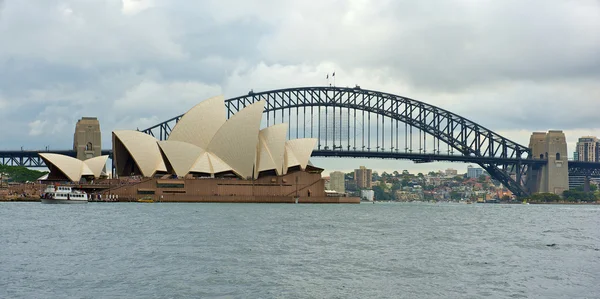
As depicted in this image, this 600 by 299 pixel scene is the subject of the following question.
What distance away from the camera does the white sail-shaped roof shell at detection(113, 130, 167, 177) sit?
91.0 meters

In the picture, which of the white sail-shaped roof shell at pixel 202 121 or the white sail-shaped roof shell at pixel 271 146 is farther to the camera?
the white sail-shaped roof shell at pixel 271 146

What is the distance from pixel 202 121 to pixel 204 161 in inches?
201

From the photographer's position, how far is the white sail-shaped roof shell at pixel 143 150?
91000mm

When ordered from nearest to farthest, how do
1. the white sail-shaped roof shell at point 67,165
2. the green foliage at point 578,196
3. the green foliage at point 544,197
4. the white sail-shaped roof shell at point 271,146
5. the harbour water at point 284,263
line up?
the harbour water at point 284,263 → the white sail-shaped roof shell at point 67,165 → the white sail-shaped roof shell at point 271,146 → the green foliage at point 544,197 → the green foliage at point 578,196

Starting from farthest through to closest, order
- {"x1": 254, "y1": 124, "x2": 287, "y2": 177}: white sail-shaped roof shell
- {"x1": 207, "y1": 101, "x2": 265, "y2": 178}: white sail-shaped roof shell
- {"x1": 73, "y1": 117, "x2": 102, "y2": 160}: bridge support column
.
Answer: {"x1": 73, "y1": 117, "x2": 102, "y2": 160}: bridge support column
{"x1": 254, "y1": 124, "x2": 287, "y2": 177}: white sail-shaped roof shell
{"x1": 207, "y1": 101, "x2": 265, "y2": 178}: white sail-shaped roof shell

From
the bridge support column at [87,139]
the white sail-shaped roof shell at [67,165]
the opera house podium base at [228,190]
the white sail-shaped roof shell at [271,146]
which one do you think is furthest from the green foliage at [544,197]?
the white sail-shaped roof shell at [67,165]

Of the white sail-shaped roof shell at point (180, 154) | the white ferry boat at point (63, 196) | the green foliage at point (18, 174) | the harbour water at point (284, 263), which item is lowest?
the harbour water at point (284, 263)

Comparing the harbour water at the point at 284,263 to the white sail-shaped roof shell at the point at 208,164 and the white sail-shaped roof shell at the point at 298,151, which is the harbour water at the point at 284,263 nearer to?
the white sail-shaped roof shell at the point at 208,164

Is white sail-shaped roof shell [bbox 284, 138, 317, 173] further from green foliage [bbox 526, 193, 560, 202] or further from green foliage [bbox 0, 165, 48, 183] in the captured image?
green foliage [bbox 526, 193, 560, 202]

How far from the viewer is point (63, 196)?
3194 inches

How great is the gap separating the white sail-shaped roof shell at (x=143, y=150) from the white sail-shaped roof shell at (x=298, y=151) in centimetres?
1622

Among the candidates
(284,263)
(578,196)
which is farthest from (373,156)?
(284,263)

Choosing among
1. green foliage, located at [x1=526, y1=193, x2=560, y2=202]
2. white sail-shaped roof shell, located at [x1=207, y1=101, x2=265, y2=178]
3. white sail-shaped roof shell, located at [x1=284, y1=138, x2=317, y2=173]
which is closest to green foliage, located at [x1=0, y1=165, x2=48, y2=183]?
white sail-shaped roof shell, located at [x1=207, y1=101, x2=265, y2=178]

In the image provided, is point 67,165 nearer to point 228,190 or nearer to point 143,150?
point 143,150
